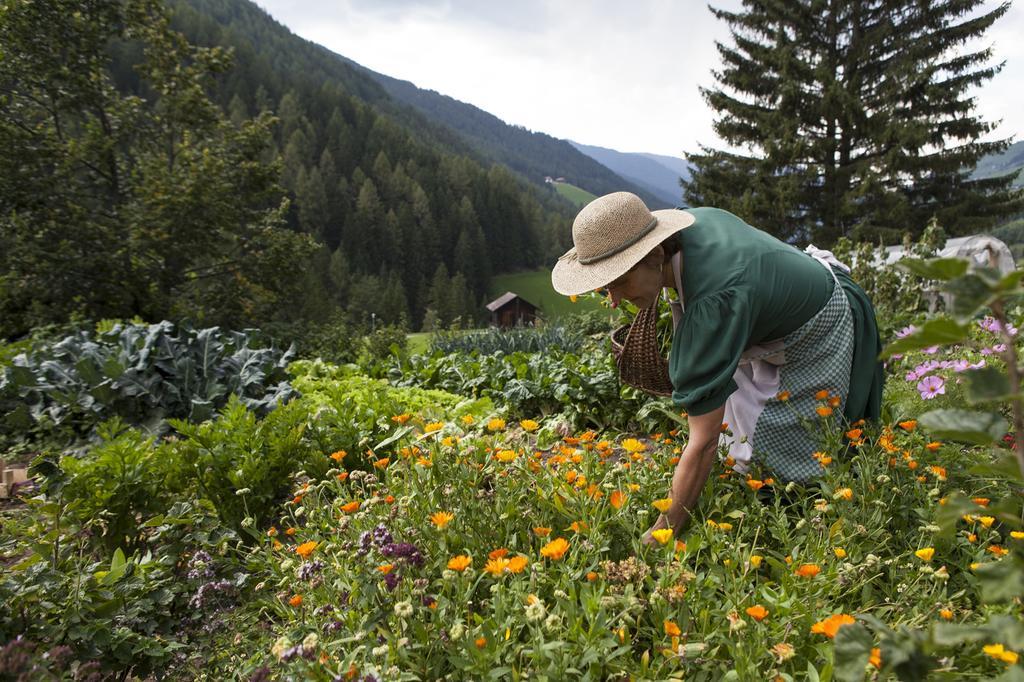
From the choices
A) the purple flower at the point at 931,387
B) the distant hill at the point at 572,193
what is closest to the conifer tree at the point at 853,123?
the purple flower at the point at 931,387

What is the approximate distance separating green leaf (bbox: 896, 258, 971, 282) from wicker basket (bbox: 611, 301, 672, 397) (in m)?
1.80

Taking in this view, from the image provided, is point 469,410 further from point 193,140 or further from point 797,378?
point 193,140

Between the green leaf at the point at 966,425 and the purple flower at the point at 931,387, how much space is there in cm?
245

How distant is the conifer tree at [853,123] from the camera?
1891cm

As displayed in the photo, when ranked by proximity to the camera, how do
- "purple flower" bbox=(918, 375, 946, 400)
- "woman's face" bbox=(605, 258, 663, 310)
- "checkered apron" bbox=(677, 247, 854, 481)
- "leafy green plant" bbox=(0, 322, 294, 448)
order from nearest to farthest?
"woman's face" bbox=(605, 258, 663, 310) < "checkered apron" bbox=(677, 247, 854, 481) < "purple flower" bbox=(918, 375, 946, 400) < "leafy green plant" bbox=(0, 322, 294, 448)

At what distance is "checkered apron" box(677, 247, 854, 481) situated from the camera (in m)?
2.27

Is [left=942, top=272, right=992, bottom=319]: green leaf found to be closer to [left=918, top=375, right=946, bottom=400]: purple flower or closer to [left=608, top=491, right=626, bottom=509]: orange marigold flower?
[left=608, top=491, right=626, bottom=509]: orange marigold flower

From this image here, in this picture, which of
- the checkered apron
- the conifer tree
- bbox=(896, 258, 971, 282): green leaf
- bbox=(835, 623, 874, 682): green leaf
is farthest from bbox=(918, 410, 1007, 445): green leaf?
the conifer tree

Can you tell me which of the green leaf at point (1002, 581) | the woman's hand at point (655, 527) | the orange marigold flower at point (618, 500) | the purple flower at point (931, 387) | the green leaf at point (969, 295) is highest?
the green leaf at point (969, 295)

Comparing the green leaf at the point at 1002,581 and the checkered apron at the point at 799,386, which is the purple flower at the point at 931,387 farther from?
the green leaf at the point at 1002,581

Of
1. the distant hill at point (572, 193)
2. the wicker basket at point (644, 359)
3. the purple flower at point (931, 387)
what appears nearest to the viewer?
the wicker basket at point (644, 359)

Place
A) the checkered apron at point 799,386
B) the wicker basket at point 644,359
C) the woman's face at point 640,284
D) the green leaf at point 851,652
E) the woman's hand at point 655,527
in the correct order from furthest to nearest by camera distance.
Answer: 1. the wicker basket at point 644,359
2. the checkered apron at point 799,386
3. the woman's face at point 640,284
4. the woman's hand at point 655,527
5. the green leaf at point 851,652

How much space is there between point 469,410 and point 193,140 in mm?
10200

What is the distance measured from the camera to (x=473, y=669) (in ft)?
3.88
